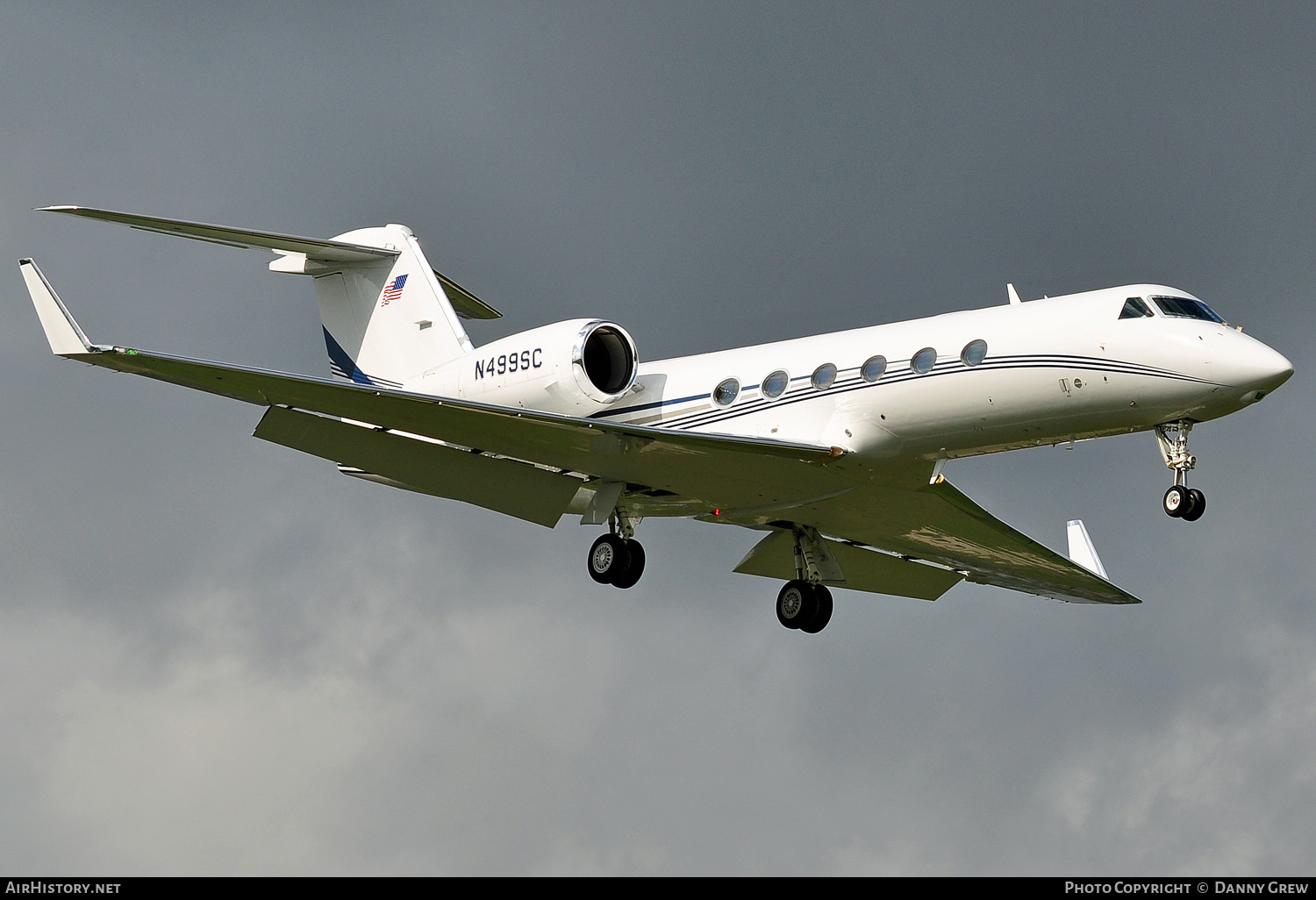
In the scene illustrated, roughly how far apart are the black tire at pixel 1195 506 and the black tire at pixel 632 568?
23.8 feet

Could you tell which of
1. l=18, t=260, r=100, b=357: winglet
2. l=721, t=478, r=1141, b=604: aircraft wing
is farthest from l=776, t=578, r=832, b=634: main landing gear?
l=18, t=260, r=100, b=357: winglet

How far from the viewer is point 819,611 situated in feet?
79.8

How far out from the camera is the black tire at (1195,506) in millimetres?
19016

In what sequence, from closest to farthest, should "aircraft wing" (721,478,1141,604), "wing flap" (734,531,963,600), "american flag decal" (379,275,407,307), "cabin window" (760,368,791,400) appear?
"cabin window" (760,368,791,400)
"aircraft wing" (721,478,1141,604)
"wing flap" (734,531,963,600)
"american flag decal" (379,275,407,307)

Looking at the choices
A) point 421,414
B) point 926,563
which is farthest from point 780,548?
point 421,414

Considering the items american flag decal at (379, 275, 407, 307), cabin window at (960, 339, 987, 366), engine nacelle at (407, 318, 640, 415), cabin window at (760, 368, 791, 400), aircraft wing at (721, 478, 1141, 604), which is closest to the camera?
cabin window at (960, 339, 987, 366)

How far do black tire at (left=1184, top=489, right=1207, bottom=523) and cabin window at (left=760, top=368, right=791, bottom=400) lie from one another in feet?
17.0

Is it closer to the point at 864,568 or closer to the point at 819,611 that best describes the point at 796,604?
the point at 819,611

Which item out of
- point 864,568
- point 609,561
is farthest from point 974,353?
point 864,568

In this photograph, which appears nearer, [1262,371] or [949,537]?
[1262,371]

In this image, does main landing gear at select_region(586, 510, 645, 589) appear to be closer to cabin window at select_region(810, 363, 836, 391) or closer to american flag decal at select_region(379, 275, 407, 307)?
cabin window at select_region(810, 363, 836, 391)

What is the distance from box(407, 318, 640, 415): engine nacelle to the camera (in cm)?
2250

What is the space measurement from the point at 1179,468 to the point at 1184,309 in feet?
5.92

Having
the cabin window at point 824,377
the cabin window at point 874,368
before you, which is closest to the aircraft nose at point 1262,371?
the cabin window at point 874,368
